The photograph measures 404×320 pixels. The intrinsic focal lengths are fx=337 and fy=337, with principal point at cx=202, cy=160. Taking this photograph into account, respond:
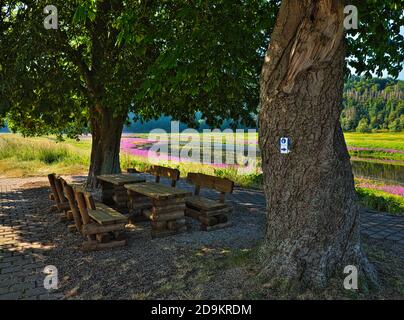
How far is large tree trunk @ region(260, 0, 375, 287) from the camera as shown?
13.1ft

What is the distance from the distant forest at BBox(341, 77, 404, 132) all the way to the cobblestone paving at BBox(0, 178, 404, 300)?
95800 millimetres

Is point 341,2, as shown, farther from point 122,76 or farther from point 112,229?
point 122,76

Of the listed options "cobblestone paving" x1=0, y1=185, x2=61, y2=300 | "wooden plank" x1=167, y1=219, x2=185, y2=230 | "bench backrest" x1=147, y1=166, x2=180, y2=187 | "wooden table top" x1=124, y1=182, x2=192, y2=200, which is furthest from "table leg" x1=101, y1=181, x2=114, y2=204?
"wooden plank" x1=167, y1=219, x2=185, y2=230

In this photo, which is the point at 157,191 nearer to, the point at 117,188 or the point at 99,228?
the point at 99,228

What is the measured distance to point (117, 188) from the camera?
334 inches

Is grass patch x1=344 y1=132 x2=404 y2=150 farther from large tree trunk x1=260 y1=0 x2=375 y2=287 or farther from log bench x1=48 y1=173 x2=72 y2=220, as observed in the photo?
large tree trunk x1=260 y1=0 x2=375 y2=287

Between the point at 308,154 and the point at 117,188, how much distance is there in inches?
220

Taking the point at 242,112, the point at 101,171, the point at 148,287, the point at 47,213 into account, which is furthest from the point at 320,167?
the point at 101,171

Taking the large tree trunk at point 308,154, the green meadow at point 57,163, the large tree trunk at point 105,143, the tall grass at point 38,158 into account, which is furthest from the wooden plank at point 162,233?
the tall grass at point 38,158

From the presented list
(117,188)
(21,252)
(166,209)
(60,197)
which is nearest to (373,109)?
(117,188)

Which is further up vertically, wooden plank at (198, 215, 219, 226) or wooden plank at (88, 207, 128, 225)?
wooden plank at (88, 207, 128, 225)

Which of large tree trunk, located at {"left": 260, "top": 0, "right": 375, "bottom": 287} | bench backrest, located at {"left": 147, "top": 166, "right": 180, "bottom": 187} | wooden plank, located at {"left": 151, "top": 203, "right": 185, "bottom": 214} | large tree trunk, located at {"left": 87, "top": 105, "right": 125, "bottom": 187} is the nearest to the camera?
large tree trunk, located at {"left": 260, "top": 0, "right": 375, "bottom": 287}

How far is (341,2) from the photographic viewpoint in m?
3.87

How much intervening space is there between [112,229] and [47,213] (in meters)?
3.47
